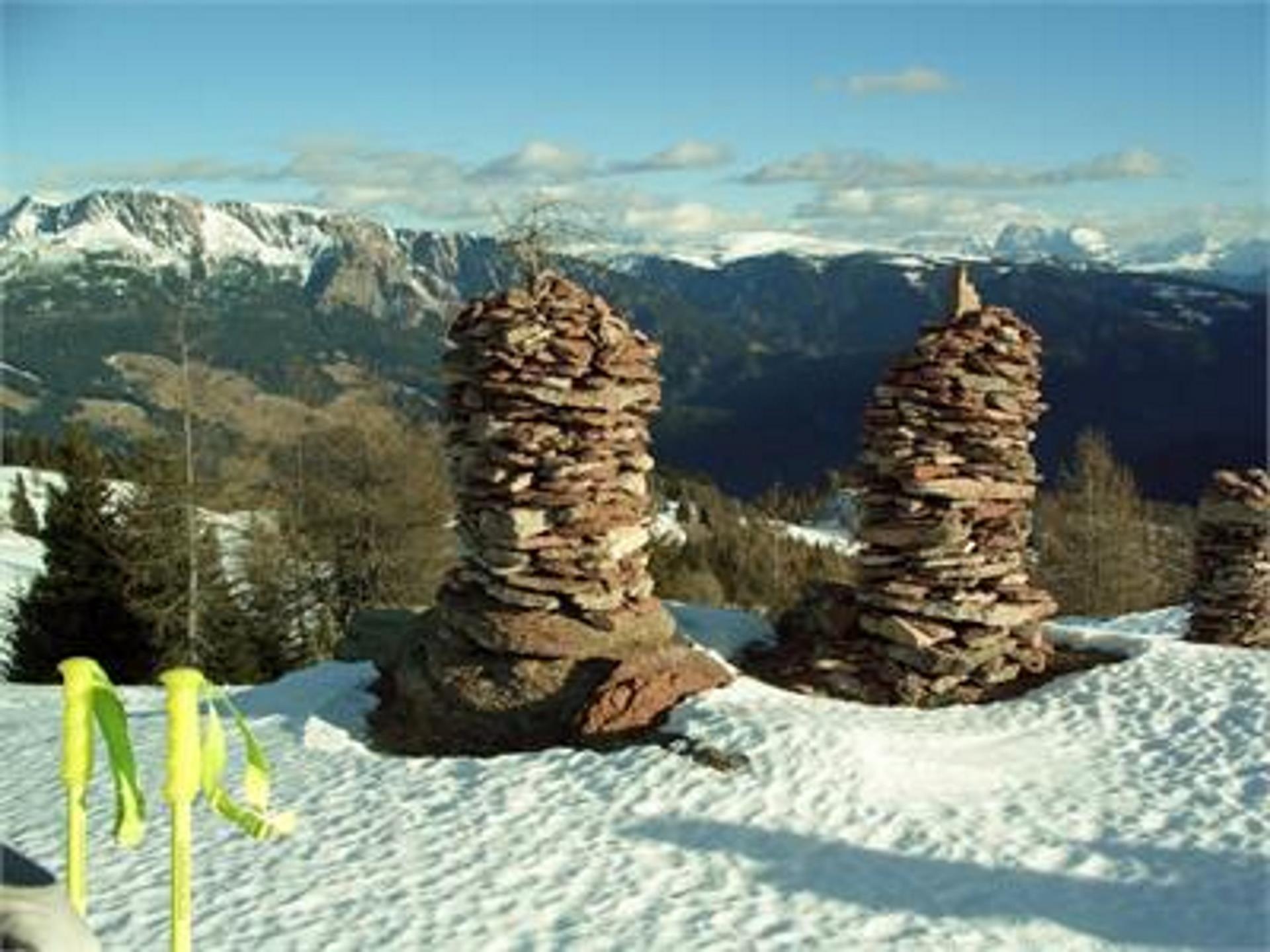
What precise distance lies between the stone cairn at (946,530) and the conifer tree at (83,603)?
2282 centimetres

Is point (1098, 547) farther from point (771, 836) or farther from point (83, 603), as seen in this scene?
point (771, 836)

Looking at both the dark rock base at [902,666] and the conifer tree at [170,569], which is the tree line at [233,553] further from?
the dark rock base at [902,666]

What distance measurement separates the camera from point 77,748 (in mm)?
5059

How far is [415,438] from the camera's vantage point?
49.4 metres

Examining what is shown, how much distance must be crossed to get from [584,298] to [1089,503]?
4237cm

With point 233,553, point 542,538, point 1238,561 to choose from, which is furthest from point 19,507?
point 542,538

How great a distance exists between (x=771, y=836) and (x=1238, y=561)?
639 inches

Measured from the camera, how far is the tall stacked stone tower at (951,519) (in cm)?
2031

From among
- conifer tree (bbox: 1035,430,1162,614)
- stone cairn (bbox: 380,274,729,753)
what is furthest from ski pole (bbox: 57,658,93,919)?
conifer tree (bbox: 1035,430,1162,614)

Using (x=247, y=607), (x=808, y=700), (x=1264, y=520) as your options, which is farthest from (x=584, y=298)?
(x=247, y=607)

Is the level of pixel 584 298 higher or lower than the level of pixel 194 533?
higher

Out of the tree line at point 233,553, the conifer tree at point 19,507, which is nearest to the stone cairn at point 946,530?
the tree line at point 233,553

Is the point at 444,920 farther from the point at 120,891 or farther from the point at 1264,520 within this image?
the point at 1264,520

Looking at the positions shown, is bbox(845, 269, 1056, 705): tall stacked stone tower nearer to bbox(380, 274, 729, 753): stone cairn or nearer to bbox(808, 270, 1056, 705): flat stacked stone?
bbox(808, 270, 1056, 705): flat stacked stone
